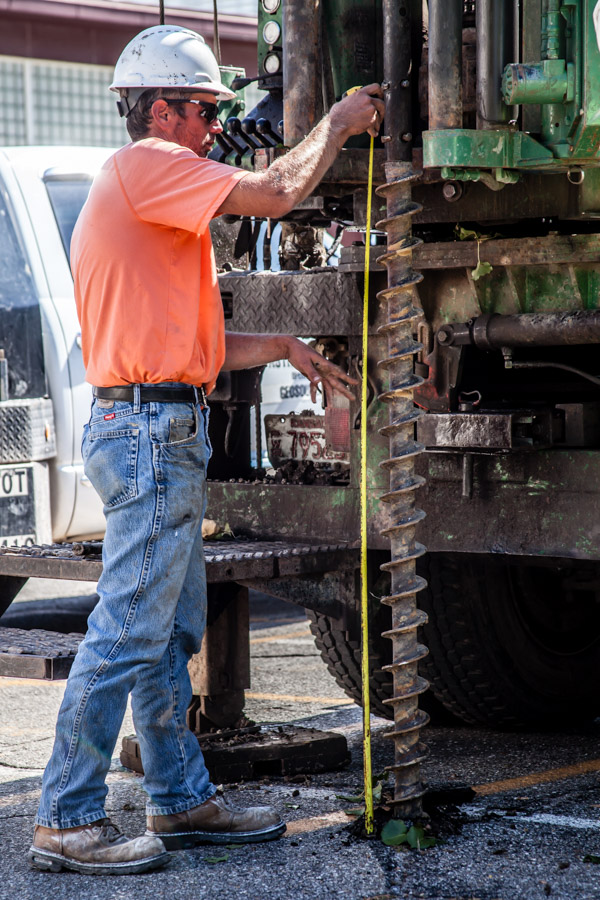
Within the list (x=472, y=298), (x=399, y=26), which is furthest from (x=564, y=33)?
(x=472, y=298)

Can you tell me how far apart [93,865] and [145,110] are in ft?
6.66

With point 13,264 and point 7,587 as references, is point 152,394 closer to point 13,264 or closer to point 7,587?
point 7,587

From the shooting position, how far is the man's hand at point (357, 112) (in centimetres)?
402

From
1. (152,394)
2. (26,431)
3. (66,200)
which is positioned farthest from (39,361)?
(152,394)

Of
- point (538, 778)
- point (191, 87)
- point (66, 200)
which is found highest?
point (66, 200)

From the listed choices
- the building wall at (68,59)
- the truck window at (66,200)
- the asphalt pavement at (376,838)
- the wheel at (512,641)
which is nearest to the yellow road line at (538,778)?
the asphalt pavement at (376,838)

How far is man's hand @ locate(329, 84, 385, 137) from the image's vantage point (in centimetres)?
402

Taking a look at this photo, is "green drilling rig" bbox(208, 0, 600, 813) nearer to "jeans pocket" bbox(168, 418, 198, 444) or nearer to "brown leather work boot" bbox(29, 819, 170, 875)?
"jeans pocket" bbox(168, 418, 198, 444)

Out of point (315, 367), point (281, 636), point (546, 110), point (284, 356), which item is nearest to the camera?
point (546, 110)

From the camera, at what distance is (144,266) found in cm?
401

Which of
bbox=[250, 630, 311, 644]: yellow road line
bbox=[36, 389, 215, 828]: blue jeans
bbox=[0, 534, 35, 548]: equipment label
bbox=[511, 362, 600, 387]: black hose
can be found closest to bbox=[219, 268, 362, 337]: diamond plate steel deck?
bbox=[511, 362, 600, 387]: black hose

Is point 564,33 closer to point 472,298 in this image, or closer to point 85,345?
point 472,298

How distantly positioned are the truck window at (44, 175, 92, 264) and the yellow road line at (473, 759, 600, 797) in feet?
→ 12.5

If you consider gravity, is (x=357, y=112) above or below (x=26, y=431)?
above
